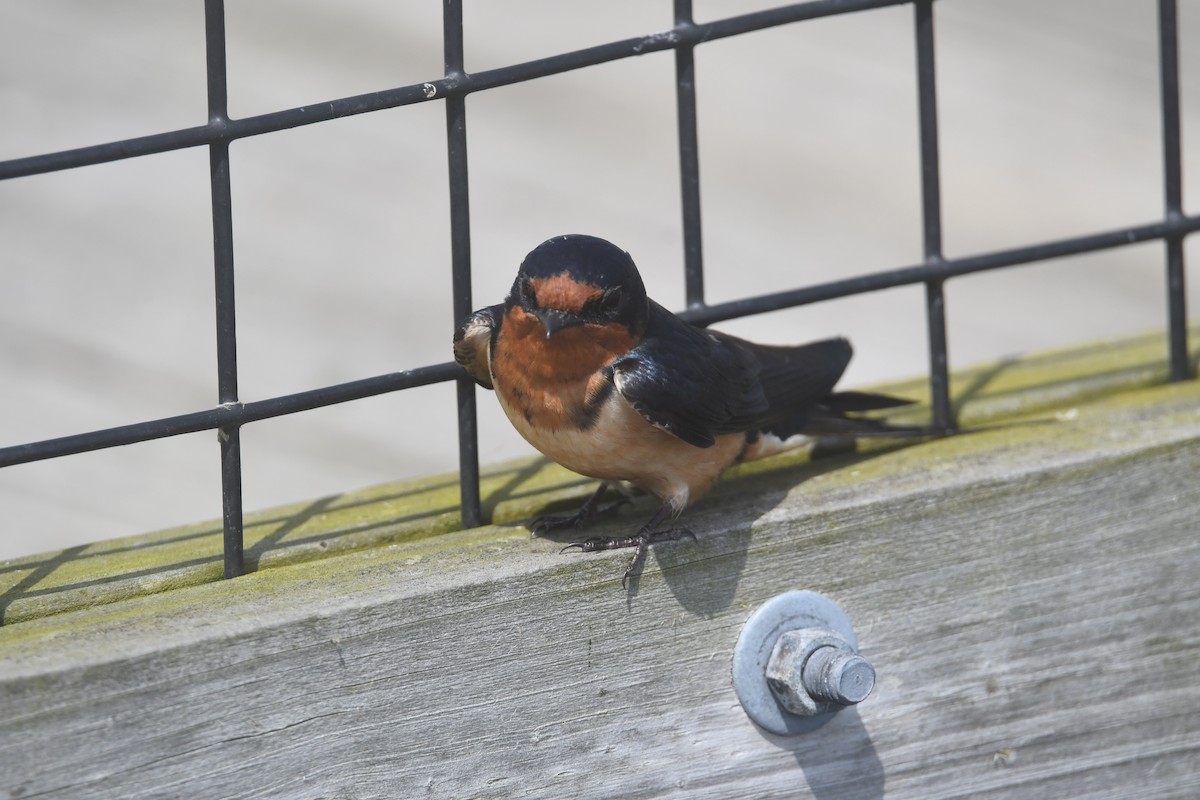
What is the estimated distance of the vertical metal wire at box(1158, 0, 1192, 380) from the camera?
268 cm

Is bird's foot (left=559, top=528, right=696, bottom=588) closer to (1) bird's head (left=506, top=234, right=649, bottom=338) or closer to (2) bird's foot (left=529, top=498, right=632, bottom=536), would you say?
(2) bird's foot (left=529, top=498, right=632, bottom=536)

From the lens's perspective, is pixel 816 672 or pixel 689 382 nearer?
pixel 816 672

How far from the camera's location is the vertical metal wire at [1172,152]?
8.79 ft

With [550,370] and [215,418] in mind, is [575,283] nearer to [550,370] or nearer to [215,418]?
[550,370]

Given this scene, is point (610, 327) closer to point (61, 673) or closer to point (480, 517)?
point (480, 517)

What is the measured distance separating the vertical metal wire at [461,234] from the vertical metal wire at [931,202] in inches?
33.1

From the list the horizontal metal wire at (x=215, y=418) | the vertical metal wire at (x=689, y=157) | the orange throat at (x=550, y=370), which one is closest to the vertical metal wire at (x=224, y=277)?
the horizontal metal wire at (x=215, y=418)

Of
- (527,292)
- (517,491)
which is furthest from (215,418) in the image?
(517,491)

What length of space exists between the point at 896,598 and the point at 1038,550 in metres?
→ 0.26

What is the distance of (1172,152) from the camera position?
2.73 metres

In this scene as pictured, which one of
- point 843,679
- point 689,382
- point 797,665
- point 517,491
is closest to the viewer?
point 843,679

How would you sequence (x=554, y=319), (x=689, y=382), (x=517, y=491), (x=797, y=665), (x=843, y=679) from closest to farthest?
(x=843, y=679) < (x=797, y=665) < (x=554, y=319) < (x=689, y=382) < (x=517, y=491)

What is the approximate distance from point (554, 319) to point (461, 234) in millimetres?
198

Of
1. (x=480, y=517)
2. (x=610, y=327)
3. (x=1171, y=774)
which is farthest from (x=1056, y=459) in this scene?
(x=480, y=517)
